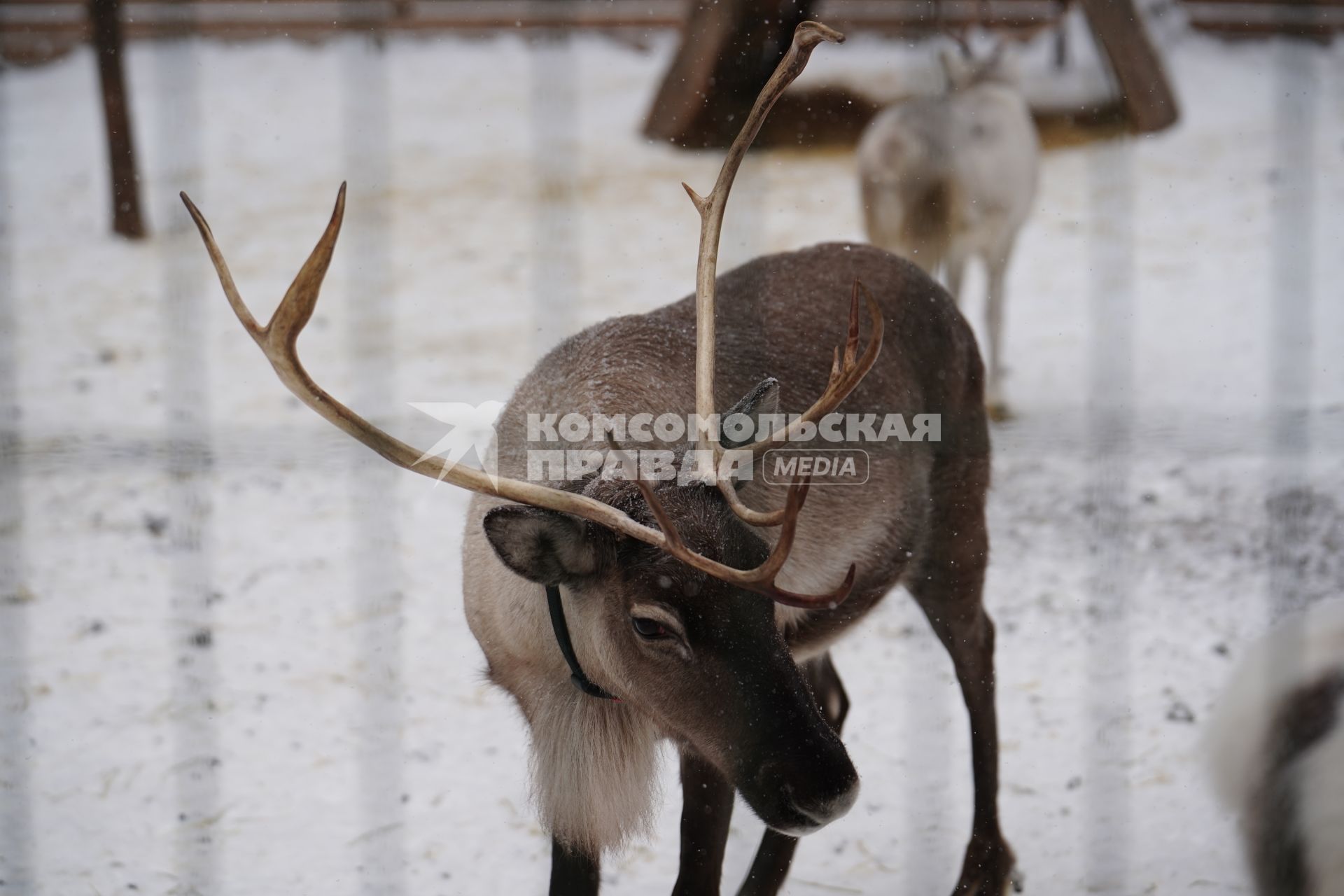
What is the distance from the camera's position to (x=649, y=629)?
72.7 inches

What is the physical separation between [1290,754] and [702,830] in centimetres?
100

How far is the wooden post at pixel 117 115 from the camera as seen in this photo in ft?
18.5

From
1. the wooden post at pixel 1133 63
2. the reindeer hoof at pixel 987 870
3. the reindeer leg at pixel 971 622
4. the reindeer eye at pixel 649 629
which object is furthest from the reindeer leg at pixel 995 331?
the reindeer eye at pixel 649 629

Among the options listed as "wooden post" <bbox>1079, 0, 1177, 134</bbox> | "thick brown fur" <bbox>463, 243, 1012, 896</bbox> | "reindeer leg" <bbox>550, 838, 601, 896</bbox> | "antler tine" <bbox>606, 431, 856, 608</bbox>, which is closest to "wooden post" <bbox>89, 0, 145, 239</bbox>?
"wooden post" <bbox>1079, 0, 1177, 134</bbox>

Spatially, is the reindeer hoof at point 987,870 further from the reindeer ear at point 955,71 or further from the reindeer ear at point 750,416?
the reindeer ear at point 955,71

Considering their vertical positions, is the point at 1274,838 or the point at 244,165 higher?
the point at 244,165

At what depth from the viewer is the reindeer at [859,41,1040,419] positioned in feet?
15.2

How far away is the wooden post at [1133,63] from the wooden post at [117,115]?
3991 mm

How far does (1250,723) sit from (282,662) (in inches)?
93.6

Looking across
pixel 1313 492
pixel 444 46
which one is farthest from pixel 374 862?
pixel 444 46

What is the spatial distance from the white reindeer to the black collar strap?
109 cm

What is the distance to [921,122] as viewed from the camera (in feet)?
15.4

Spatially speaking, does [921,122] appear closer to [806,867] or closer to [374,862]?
[806,867]
